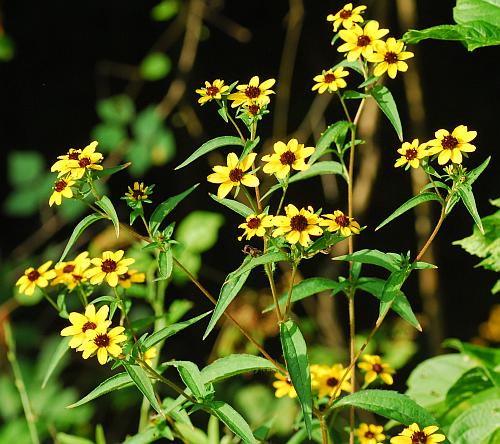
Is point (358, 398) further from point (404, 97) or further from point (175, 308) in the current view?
point (404, 97)

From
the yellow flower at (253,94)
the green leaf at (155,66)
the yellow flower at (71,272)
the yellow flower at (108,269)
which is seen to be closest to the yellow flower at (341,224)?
the yellow flower at (253,94)

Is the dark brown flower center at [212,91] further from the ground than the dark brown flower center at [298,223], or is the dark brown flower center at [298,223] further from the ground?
the dark brown flower center at [212,91]

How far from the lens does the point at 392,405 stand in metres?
1.08

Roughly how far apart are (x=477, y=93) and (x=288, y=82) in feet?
2.44

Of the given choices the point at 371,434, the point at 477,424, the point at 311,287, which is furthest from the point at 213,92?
the point at 477,424

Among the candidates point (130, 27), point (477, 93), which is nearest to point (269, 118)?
point (130, 27)

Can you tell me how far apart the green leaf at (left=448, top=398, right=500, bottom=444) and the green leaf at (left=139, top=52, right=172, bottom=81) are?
174 cm

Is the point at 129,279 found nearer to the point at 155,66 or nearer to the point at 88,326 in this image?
the point at 88,326

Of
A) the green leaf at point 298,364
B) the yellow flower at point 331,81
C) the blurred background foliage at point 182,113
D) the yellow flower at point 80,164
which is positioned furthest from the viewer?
the blurred background foliage at point 182,113

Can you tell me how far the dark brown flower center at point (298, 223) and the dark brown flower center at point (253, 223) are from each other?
0.06 metres

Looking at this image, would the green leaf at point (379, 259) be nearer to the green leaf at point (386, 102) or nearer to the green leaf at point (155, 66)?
the green leaf at point (386, 102)

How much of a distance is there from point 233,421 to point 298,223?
12.4 inches

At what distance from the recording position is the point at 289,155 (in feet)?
3.51

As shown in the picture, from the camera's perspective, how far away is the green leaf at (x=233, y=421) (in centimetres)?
101
